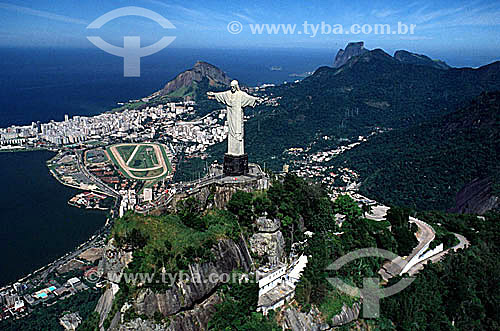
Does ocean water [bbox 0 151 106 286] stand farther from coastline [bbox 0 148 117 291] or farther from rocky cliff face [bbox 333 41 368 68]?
rocky cliff face [bbox 333 41 368 68]

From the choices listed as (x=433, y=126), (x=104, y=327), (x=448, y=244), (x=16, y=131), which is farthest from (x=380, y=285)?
(x=16, y=131)

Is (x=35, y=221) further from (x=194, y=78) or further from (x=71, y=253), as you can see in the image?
(x=194, y=78)

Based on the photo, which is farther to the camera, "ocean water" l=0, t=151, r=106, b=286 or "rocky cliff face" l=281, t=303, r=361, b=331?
"ocean water" l=0, t=151, r=106, b=286

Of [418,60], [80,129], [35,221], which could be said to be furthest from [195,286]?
[418,60]

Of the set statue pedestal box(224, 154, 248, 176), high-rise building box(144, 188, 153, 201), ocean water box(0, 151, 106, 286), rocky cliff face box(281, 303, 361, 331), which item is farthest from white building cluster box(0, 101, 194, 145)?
rocky cliff face box(281, 303, 361, 331)

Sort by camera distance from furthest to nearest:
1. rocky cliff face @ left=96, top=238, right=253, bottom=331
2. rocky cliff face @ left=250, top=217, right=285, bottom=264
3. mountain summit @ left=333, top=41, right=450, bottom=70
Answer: mountain summit @ left=333, top=41, right=450, bottom=70, rocky cliff face @ left=250, top=217, right=285, bottom=264, rocky cliff face @ left=96, top=238, right=253, bottom=331

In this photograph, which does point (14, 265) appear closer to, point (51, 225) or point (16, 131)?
point (51, 225)

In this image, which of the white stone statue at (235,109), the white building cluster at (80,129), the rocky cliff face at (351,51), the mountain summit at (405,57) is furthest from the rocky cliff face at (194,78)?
the white stone statue at (235,109)
